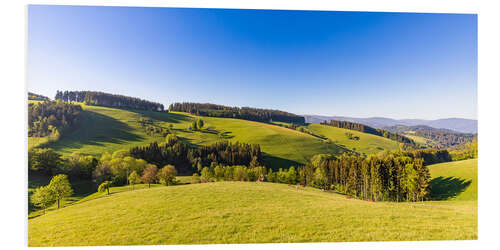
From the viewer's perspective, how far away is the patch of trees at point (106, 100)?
32.9 meters

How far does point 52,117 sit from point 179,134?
23.3 m

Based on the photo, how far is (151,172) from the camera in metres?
19.3

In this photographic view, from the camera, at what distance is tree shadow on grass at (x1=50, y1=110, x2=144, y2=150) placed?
29.5 meters

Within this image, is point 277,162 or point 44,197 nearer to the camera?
point 44,197

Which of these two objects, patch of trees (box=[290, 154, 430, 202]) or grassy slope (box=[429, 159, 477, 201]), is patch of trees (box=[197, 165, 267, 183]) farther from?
grassy slope (box=[429, 159, 477, 201])

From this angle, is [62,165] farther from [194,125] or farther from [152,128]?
[194,125]

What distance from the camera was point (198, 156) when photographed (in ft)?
114

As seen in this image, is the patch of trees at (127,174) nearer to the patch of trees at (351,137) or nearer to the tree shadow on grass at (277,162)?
the tree shadow on grass at (277,162)

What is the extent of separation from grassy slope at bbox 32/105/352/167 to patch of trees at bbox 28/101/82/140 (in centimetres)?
207

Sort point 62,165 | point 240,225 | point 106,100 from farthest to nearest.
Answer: point 106,100 → point 62,165 → point 240,225

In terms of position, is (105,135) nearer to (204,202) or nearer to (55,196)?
(55,196)

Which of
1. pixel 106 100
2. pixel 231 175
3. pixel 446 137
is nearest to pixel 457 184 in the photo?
pixel 231 175

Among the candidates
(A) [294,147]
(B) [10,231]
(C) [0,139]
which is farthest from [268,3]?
(A) [294,147]
